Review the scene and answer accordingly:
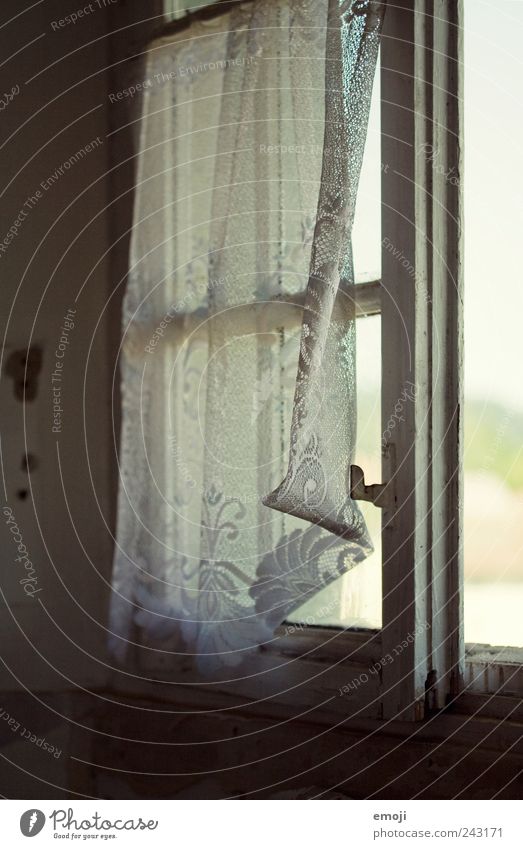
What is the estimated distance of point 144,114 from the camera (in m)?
1.19

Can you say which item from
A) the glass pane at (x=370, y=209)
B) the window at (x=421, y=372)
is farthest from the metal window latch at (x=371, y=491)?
the glass pane at (x=370, y=209)

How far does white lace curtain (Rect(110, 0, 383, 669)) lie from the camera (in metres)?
0.90

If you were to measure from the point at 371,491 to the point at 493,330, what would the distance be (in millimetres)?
200

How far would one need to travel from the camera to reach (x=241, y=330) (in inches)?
41.3

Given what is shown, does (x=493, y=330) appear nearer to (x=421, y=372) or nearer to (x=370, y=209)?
(x=421, y=372)

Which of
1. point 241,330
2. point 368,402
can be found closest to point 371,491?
point 368,402

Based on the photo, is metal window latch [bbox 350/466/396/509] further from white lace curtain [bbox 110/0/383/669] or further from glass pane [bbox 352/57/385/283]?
glass pane [bbox 352/57/385/283]

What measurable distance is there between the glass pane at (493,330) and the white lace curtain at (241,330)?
4.5 inches

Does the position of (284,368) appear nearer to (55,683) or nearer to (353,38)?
(353,38)

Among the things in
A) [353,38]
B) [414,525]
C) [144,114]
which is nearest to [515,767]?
[414,525]

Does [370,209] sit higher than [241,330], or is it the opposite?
[370,209]

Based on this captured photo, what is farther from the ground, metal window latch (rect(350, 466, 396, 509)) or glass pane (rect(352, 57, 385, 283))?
glass pane (rect(352, 57, 385, 283))

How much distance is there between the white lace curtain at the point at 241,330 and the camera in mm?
900

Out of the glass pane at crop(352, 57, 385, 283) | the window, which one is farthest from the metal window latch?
the glass pane at crop(352, 57, 385, 283)
